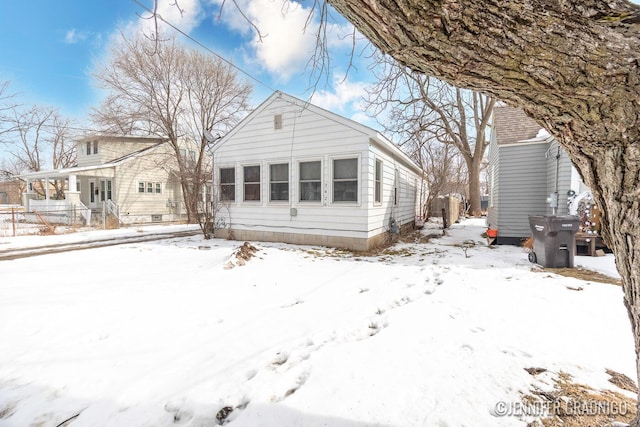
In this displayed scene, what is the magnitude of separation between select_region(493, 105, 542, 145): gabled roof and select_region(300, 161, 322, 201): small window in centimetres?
607

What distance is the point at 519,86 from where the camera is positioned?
106 centimetres

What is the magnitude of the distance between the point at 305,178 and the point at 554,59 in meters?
7.59

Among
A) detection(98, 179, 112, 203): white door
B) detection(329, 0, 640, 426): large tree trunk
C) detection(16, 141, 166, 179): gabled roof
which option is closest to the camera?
detection(329, 0, 640, 426): large tree trunk

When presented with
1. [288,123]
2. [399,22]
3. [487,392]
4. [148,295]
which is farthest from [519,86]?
[288,123]

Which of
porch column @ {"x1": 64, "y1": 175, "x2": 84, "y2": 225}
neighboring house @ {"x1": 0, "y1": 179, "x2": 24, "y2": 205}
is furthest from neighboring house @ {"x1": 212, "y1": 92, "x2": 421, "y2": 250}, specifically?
neighboring house @ {"x1": 0, "y1": 179, "x2": 24, "y2": 205}

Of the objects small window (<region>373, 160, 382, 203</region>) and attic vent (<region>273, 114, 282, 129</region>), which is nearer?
small window (<region>373, 160, 382, 203</region>)

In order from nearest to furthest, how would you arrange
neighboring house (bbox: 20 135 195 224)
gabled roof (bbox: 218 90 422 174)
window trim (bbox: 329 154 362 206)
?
gabled roof (bbox: 218 90 422 174) < window trim (bbox: 329 154 362 206) < neighboring house (bbox: 20 135 195 224)

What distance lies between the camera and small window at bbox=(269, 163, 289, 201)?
8711 mm

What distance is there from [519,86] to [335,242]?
23.1ft

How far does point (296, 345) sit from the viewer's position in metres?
2.71

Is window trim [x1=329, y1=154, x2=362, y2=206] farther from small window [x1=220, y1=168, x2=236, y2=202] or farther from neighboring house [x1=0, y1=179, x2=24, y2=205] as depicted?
neighboring house [x1=0, y1=179, x2=24, y2=205]

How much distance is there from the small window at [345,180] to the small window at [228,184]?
386cm

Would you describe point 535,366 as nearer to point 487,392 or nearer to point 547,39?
point 487,392

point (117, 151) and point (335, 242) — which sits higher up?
point (117, 151)
